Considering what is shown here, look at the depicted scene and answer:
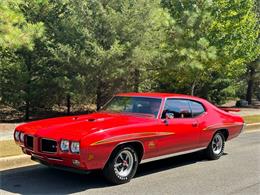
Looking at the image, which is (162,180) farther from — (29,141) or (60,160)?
(29,141)

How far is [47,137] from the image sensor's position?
6.53 m

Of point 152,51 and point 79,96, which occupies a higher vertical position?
point 152,51

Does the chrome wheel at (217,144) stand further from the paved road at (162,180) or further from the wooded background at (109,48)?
the wooded background at (109,48)

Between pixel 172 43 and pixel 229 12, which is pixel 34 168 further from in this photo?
pixel 229 12

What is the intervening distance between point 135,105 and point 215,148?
2.24 m

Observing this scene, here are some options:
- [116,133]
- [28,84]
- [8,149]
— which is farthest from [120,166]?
[28,84]

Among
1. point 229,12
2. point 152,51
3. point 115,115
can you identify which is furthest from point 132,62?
point 115,115

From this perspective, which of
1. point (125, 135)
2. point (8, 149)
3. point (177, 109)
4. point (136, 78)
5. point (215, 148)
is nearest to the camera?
point (125, 135)

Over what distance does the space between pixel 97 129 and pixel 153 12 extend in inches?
401

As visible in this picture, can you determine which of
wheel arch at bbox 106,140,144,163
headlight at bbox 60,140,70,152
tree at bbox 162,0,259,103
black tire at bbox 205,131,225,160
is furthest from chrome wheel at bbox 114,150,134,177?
tree at bbox 162,0,259,103

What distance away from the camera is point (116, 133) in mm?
6652

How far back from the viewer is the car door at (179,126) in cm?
763

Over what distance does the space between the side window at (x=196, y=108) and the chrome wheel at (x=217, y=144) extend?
727 mm

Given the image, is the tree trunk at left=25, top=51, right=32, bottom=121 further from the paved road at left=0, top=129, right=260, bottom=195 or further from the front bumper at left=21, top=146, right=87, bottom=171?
the front bumper at left=21, top=146, right=87, bottom=171
